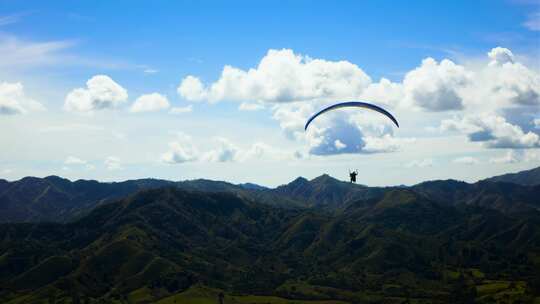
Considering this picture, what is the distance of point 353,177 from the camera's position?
101062 mm

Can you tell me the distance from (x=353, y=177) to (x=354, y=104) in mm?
14098

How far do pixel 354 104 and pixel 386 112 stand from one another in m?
6.07

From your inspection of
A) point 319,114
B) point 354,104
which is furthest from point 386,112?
point 319,114

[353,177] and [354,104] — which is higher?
[354,104]

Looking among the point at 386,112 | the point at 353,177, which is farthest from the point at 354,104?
the point at 353,177

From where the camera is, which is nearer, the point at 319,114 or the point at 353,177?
the point at 353,177

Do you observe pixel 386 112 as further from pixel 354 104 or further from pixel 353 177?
pixel 353 177

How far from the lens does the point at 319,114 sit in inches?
4328

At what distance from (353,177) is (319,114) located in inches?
617

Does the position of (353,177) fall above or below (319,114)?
below

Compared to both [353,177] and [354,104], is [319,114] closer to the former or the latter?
[354,104]

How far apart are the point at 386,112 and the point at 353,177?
14202 mm

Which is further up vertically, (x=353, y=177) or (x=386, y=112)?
(x=386, y=112)
